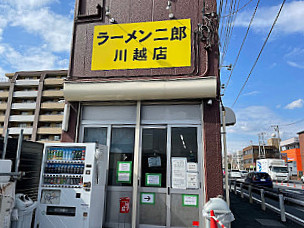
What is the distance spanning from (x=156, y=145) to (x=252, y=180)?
54.3ft

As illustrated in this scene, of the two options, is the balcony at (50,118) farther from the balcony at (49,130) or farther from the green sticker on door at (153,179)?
the green sticker on door at (153,179)

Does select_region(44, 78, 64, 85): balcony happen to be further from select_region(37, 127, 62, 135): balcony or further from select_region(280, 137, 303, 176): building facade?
select_region(280, 137, 303, 176): building facade

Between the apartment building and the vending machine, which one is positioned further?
the apartment building

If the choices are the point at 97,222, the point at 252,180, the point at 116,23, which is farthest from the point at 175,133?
the point at 252,180

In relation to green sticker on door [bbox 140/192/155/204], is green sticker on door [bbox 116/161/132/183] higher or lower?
higher

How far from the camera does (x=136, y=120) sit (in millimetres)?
6941

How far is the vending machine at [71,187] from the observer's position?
5586mm

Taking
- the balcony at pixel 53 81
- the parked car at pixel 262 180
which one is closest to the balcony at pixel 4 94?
the balcony at pixel 53 81

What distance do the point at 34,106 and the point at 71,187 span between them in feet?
162

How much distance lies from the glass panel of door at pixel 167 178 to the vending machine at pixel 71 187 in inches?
51.0

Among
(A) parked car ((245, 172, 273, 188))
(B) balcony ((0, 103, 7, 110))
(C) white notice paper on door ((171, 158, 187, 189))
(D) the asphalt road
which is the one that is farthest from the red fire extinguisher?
(B) balcony ((0, 103, 7, 110))

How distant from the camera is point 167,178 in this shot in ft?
21.0

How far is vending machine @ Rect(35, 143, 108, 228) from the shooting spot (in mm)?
5586

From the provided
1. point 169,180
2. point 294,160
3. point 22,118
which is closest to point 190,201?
point 169,180
